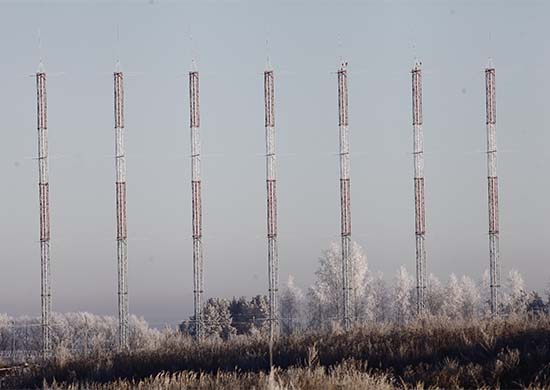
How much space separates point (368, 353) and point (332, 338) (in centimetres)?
274

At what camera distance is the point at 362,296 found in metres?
83.4

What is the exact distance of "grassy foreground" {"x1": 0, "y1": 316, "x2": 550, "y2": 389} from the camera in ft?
60.4

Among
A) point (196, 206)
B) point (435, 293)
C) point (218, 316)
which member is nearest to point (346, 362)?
point (196, 206)

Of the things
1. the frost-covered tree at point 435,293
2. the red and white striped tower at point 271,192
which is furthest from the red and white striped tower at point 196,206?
the frost-covered tree at point 435,293

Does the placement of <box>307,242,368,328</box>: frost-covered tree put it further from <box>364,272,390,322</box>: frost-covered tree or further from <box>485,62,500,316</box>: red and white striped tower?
<box>485,62,500,316</box>: red and white striped tower

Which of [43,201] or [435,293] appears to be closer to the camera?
[43,201]

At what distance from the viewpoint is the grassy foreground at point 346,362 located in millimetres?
18422

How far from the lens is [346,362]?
22.0m

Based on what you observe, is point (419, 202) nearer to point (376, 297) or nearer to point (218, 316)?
point (218, 316)

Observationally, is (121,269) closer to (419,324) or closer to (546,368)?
(419,324)

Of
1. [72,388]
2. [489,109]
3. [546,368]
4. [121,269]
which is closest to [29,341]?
[121,269]

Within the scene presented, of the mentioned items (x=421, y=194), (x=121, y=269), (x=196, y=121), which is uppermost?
(x=196, y=121)

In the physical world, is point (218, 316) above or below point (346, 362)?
below

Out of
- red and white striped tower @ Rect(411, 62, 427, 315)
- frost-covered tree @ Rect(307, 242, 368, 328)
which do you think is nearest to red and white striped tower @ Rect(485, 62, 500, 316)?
red and white striped tower @ Rect(411, 62, 427, 315)
